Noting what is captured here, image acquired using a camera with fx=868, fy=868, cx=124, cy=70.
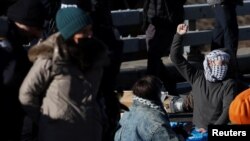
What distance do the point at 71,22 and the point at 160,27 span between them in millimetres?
4676

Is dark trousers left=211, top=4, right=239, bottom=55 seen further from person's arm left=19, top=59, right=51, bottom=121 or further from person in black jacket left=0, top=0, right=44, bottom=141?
person's arm left=19, top=59, right=51, bottom=121

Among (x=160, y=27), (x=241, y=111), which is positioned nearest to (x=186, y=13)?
(x=160, y=27)

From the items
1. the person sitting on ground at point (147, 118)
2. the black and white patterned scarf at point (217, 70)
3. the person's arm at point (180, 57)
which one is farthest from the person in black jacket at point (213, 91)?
the person sitting on ground at point (147, 118)

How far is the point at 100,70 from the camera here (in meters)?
5.96

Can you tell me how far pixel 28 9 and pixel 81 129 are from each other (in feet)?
3.03

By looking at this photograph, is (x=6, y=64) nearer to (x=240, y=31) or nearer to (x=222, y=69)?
(x=222, y=69)

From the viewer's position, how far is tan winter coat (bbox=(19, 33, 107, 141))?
5648mm

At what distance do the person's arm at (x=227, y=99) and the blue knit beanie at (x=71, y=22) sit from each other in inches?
89.3

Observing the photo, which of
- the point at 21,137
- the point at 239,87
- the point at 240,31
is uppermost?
the point at 21,137

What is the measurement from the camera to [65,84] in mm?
5711

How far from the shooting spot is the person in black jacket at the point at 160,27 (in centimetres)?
1039

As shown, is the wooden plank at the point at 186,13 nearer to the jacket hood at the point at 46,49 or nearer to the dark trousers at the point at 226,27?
the dark trousers at the point at 226,27

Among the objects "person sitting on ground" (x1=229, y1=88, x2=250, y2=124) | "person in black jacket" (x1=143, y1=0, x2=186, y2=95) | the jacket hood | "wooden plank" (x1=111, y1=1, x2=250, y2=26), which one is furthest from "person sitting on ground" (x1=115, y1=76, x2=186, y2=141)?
"wooden plank" (x1=111, y1=1, x2=250, y2=26)

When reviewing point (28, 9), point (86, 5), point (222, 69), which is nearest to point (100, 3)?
point (86, 5)
